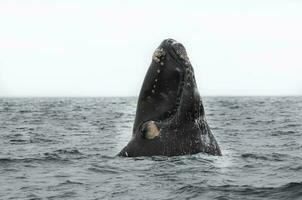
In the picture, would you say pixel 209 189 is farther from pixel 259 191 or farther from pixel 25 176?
pixel 25 176

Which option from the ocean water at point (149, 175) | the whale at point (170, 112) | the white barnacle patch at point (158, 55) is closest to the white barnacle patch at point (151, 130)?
the whale at point (170, 112)

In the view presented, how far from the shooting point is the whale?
11102 millimetres

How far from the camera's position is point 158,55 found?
1141cm

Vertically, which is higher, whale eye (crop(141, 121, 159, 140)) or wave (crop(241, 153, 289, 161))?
whale eye (crop(141, 121, 159, 140))

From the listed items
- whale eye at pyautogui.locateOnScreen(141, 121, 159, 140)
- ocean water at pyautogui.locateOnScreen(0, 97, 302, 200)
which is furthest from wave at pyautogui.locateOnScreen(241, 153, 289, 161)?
whale eye at pyautogui.locateOnScreen(141, 121, 159, 140)

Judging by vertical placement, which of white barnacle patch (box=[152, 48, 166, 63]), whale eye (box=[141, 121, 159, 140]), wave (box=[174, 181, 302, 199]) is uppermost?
white barnacle patch (box=[152, 48, 166, 63])

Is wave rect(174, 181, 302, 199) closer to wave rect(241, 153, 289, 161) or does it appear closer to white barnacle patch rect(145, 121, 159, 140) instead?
white barnacle patch rect(145, 121, 159, 140)

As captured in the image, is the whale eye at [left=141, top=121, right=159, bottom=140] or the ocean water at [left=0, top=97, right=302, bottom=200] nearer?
the ocean water at [left=0, top=97, right=302, bottom=200]

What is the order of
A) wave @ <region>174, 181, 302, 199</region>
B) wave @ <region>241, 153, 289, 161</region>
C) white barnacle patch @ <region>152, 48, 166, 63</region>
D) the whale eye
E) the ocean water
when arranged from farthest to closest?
wave @ <region>241, 153, 289, 161</region>
white barnacle patch @ <region>152, 48, 166, 63</region>
the whale eye
the ocean water
wave @ <region>174, 181, 302, 199</region>

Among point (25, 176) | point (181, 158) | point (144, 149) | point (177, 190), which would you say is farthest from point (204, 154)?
point (25, 176)

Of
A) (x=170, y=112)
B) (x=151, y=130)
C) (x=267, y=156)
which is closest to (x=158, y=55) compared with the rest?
(x=170, y=112)

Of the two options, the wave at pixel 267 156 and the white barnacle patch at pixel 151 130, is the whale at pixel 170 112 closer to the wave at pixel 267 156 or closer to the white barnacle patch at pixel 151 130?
the white barnacle patch at pixel 151 130

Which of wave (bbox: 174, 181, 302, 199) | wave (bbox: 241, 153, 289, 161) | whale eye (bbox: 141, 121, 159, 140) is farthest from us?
wave (bbox: 241, 153, 289, 161)

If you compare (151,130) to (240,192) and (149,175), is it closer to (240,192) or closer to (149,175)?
(149,175)
